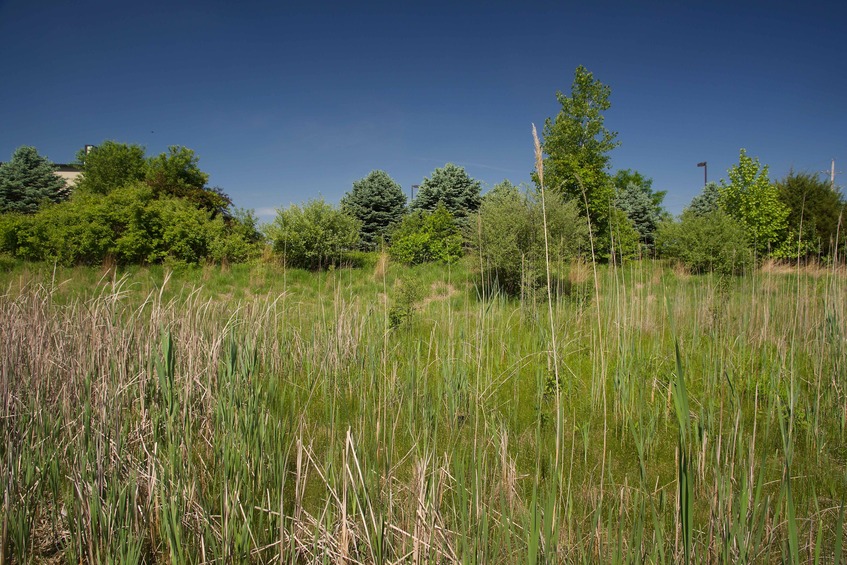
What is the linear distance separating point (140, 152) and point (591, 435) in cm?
3348

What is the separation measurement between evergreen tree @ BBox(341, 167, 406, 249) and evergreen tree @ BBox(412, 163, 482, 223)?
4.00ft

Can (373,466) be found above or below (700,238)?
below

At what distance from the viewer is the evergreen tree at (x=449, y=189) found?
69.2 ft

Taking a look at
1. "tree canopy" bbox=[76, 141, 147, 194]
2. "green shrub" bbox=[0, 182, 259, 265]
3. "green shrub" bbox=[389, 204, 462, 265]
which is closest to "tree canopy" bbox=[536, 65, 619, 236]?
"green shrub" bbox=[389, 204, 462, 265]

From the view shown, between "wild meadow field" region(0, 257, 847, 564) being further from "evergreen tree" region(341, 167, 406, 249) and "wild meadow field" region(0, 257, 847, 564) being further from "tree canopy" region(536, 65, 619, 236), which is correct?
"evergreen tree" region(341, 167, 406, 249)

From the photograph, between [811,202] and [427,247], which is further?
[811,202]

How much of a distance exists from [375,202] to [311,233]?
413 inches

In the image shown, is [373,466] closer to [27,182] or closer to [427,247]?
[427,247]

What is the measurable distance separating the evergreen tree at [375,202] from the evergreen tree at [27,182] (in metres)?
19.6

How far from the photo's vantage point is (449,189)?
2089 cm

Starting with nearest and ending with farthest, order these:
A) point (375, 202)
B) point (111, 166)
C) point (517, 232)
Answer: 1. point (517, 232)
2. point (375, 202)
3. point (111, 166)

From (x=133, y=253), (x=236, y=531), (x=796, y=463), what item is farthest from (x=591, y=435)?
(x=133, y=253)

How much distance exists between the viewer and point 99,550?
5.14ft

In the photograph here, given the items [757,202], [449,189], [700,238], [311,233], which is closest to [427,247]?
[311,233]
